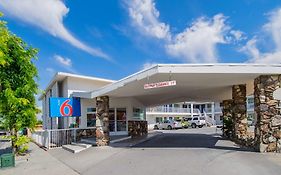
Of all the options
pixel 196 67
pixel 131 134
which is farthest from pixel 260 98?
pixel 131 134

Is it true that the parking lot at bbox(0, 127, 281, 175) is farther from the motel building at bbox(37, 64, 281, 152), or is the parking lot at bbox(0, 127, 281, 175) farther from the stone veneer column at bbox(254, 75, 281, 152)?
the motel building at bbox(37, 64, 281, 152)

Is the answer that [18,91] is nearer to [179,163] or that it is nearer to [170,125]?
[179,163]

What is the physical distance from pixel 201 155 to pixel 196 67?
338 centimetres

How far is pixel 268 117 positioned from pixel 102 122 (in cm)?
840

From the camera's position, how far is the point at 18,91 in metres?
13.6

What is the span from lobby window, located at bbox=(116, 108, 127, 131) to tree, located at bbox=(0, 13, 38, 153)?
22.9 feet

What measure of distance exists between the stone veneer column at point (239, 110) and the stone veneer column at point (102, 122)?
7.23 meters

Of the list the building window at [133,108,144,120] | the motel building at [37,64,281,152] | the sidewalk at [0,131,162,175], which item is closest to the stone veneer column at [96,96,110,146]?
the motel building at [37,64,281,152]

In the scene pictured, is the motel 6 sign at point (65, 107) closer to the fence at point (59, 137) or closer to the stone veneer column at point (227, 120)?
the fence at point (59, 137)

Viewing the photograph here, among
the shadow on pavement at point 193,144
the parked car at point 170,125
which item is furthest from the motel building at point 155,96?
the parked car at point 170,125

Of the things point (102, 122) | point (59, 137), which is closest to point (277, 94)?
point (102, 122)

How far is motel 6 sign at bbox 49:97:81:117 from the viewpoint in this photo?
55.6 ft

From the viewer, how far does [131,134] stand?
2027cm

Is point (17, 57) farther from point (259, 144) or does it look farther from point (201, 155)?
point (259, 144)
